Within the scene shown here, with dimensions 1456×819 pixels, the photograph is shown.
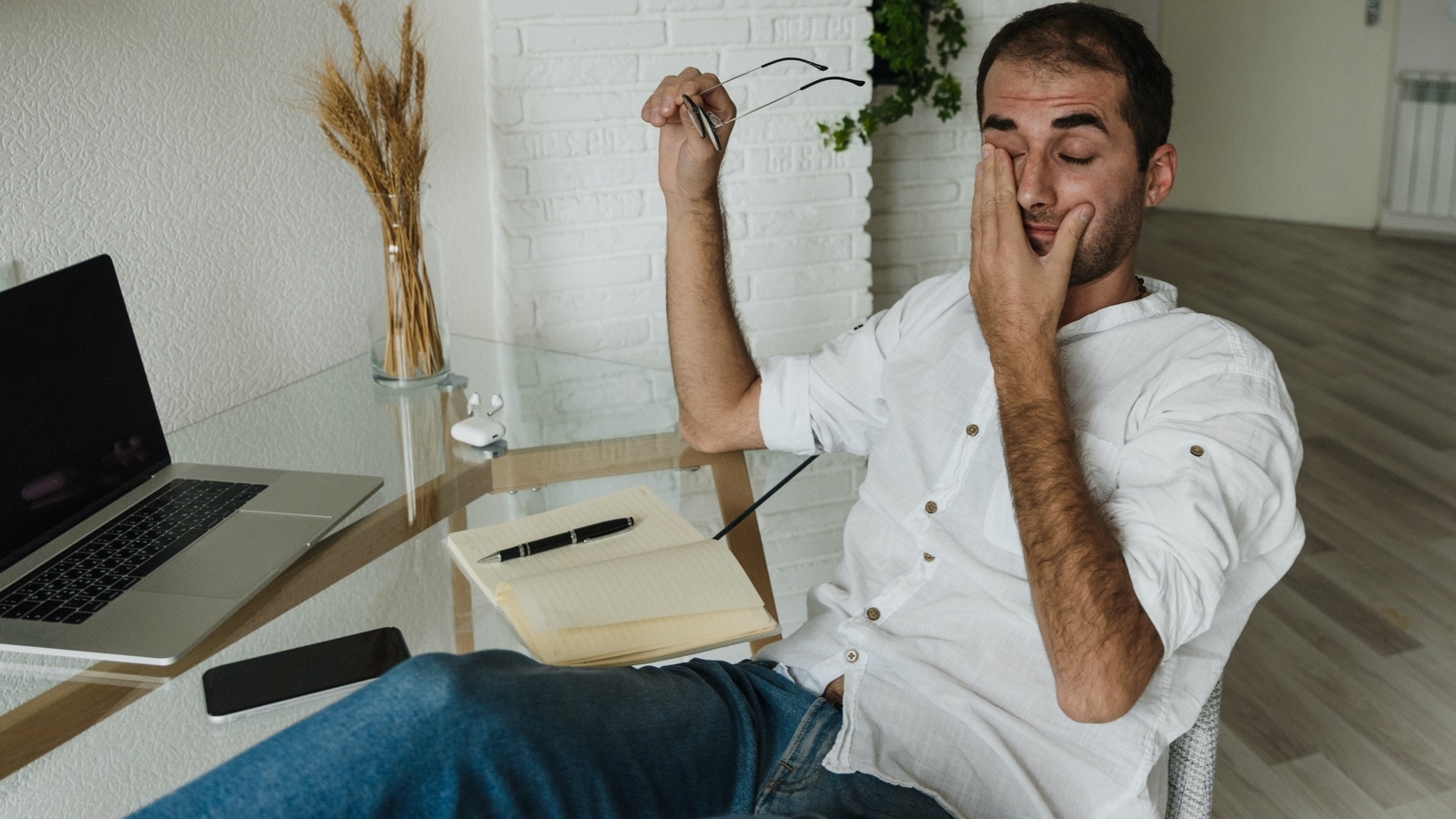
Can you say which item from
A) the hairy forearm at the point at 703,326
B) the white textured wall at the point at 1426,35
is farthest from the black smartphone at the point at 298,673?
the white textured wall at the point at 1426,35

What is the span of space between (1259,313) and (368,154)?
366 cm

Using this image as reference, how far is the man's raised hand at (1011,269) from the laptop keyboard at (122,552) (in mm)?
846

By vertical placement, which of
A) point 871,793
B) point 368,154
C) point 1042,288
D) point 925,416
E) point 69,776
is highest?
point 368,154

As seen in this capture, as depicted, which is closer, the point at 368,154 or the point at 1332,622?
the point at 368,154

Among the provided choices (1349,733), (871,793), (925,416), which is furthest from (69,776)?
(1349,733)

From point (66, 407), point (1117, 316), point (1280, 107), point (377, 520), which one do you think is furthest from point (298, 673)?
point (1280, 107)

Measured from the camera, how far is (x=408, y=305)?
1794 millimetres

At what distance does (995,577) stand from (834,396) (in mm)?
376

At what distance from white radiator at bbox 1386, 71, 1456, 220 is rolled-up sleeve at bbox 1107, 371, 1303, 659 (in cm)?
495

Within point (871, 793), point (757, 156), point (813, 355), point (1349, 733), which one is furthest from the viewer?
point (757, 156)

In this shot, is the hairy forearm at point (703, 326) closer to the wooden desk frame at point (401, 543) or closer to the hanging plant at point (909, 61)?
the wooden desk frame at point (401, 543)

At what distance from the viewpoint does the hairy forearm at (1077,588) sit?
112 centimetres

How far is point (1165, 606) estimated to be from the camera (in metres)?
1.12

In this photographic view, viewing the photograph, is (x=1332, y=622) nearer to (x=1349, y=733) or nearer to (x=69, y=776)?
(x=1349, y=733)
